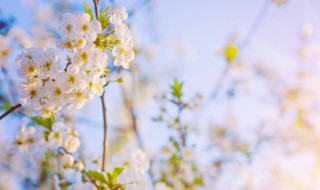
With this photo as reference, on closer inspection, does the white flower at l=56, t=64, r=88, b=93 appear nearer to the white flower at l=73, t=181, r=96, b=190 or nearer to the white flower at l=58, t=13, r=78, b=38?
the white flower at l=58, t=13, r=78, b=38

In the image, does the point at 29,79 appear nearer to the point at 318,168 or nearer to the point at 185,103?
the point at 185,103

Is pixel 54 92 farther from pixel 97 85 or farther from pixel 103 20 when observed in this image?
pixel 103 20

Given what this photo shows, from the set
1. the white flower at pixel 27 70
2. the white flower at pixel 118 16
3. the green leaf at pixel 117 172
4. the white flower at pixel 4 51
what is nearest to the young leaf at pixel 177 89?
the green leaf at pixel 117 172

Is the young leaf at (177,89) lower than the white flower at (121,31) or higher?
higher

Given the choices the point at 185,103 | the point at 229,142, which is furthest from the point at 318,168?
the point at 185,103

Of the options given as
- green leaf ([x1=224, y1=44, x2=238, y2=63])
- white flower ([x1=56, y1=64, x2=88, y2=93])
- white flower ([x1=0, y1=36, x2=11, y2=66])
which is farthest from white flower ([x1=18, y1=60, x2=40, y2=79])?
green leaf ([x1=224, y1=44, x2=238, y2=63])

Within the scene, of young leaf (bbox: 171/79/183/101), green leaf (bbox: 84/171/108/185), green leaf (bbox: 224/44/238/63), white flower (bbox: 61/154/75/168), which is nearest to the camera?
green leaf (bbox: 84/171/108/185)

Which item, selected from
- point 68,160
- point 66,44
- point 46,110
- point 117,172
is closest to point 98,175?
point 117,172

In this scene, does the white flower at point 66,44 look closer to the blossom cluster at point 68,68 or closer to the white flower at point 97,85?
the blossom cluster at point 68,68

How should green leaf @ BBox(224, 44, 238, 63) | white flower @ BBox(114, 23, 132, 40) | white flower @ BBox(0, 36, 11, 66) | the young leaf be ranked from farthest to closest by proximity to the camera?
Answer: 1. green leaf @ BBox(224, 44, 238, 63)
2. white flower @ BBox(0, 36, 11, 66)
3. the young leaf
4. white flower @ BBox(114, 23, 132, 40)
